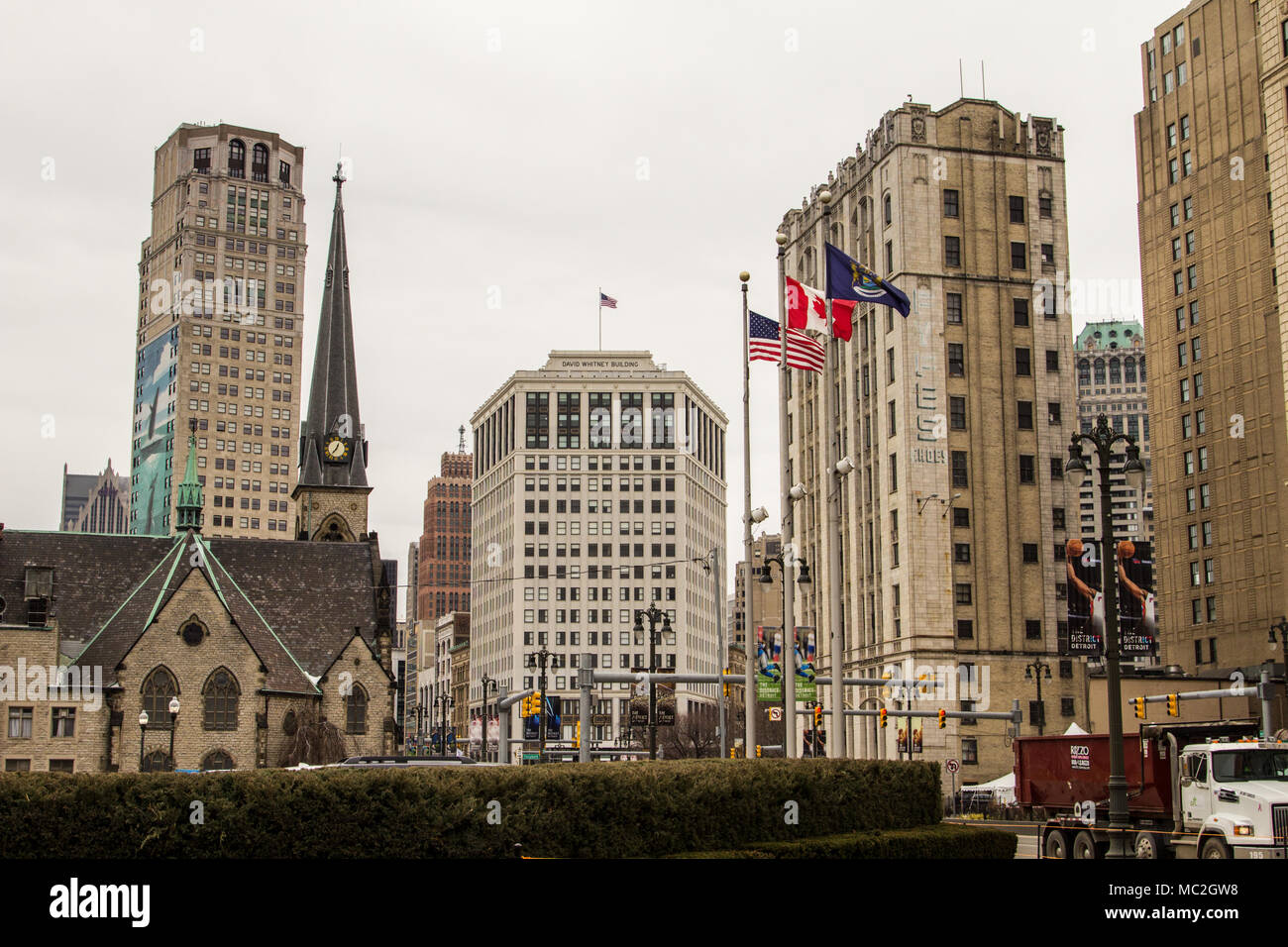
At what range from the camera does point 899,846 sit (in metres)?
23.2

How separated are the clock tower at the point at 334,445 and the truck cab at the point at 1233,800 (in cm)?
7605

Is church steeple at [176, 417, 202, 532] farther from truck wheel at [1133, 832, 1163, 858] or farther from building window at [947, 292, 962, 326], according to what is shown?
truck wheel at [1133, 832, 1163, 858]

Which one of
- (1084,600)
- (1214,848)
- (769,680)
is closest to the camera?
(1214,848)

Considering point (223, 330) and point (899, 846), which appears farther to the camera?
point (223, 330)

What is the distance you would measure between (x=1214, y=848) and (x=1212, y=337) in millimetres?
67098

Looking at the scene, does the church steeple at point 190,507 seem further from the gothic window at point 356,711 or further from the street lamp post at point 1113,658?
the street lamp post at point 1113,658

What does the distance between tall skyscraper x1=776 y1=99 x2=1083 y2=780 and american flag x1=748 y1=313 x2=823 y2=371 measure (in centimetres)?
5209

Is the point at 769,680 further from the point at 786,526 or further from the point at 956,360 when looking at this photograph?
the point at 956,360

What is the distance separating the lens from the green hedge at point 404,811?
17.4 metres

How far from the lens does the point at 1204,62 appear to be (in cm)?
8875

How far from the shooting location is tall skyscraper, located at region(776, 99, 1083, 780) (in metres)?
84.7

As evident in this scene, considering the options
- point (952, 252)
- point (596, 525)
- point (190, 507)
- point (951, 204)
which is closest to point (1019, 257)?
point (952, 252)
